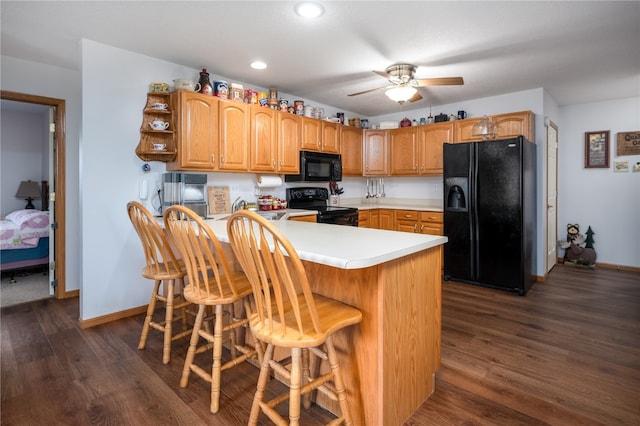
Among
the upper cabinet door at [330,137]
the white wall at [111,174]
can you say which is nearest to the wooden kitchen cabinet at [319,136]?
the upper cabinet door at [330,137]

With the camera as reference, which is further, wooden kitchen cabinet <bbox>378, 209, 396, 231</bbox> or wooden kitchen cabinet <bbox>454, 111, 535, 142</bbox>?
wooden kitchen cabinet <bbox>378, 209, 396, 231</bbox>

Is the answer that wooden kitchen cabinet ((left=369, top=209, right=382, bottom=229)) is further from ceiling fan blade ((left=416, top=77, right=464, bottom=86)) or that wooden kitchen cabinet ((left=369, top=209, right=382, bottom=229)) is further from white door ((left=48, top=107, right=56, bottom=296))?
white door ((left=48, top=107, right=56, bottom=296))

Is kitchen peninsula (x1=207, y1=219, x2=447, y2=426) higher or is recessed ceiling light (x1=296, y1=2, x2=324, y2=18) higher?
recessed ceiling light (x1=296, y1=2, x2=324, y2=18)

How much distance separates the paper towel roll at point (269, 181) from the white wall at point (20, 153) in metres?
4.49

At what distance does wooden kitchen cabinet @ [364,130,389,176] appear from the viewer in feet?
16.9

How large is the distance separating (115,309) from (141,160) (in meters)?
1.36

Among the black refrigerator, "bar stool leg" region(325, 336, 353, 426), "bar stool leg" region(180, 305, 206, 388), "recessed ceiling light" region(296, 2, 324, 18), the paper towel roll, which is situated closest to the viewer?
"bar stool leg" region(325, 336, 353, 426)

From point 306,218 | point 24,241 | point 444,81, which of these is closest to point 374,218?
point 306,218

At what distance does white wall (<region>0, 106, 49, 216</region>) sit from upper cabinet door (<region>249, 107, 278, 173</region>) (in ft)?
14.8

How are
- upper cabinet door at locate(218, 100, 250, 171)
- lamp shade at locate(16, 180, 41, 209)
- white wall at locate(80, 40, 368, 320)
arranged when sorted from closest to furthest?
white wall at locate(80, 40, 368, 320)
upper cabinet door at locate(218, 100, 250, 171)
lamp shade at locate(16, 180, 41, 209)

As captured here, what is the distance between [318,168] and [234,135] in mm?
1293

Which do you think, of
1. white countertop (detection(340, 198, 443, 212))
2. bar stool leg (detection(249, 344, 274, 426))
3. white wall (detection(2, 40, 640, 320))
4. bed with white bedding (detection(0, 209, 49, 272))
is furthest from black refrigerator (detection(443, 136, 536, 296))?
bed with white bedding (detection(0, 209, 49, 272))

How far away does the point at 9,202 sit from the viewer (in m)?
5.64

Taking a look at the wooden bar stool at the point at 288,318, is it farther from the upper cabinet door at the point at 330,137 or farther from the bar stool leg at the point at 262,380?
the upper cabinet door at the point at 330,137
